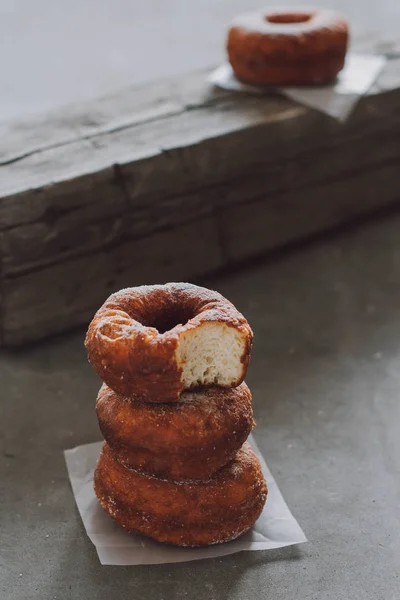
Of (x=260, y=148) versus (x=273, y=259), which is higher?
(x=260, y=148)

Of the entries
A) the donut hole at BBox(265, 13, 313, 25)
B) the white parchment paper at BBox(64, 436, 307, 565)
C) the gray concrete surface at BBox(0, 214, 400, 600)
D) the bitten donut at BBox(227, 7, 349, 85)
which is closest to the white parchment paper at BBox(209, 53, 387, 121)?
the bitten donut at BBox(227, 7, 349, 85)

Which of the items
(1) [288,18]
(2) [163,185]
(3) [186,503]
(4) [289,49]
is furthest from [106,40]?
(3) [186,503]

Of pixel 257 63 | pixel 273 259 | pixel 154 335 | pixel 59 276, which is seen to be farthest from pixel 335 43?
pixel 154 335

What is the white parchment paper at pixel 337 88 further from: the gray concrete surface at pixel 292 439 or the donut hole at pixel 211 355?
the donut hole at pixel 211 355

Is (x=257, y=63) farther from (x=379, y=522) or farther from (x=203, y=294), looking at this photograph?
(x=379, y=522)

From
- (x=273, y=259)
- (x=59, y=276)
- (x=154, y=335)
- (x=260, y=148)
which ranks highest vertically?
(x=154, y=335)

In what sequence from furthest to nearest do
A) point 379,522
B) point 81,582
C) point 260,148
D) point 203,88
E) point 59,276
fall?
point 203,88 < point 260,148 < point 59,276 < point 379,522 < point 81,582

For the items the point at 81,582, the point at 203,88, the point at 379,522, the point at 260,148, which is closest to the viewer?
the point at 81,582

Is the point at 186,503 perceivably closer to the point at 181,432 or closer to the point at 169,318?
the point at 181,432

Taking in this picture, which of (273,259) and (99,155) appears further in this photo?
(273,259)
